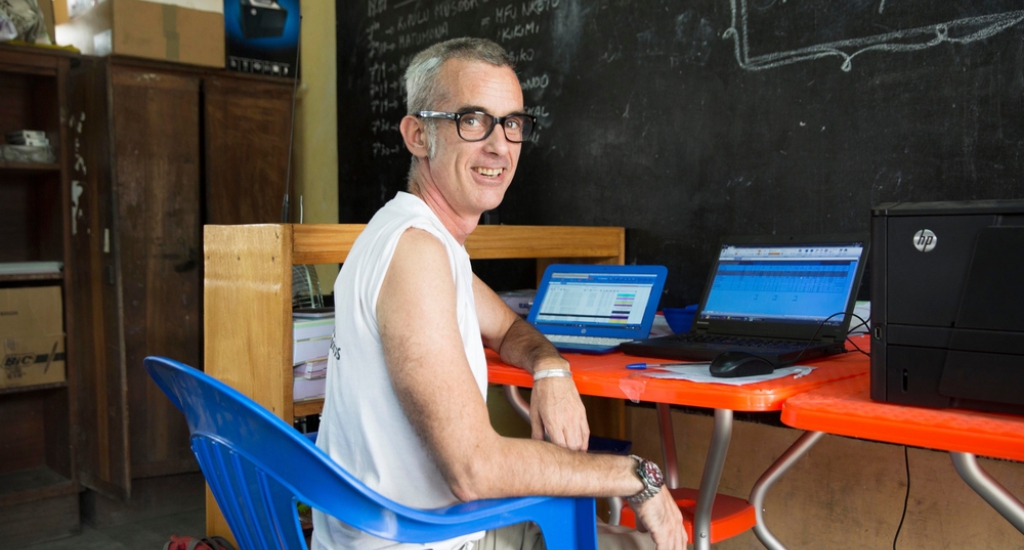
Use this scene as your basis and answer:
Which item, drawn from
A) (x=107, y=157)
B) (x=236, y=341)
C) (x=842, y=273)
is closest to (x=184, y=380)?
(x=236, y=341)

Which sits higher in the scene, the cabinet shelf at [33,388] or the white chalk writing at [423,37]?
the white chalk writing at [423,37]

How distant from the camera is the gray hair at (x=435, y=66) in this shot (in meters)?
1.40

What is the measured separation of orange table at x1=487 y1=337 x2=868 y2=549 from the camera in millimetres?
1396

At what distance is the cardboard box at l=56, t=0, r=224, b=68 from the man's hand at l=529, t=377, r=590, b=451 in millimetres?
2537

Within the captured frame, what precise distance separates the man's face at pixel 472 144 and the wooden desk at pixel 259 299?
0.55 metres

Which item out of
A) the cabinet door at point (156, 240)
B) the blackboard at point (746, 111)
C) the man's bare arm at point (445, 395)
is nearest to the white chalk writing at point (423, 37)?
the blackboard at point (746, 111)

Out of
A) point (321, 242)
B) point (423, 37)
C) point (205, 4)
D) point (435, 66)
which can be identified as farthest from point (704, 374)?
point (205, 4)

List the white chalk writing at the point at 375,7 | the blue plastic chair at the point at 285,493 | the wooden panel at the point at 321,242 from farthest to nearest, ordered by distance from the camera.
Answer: the white chalk writing at the point at 375,7
the wooden panel at the point at 321,242
the blue plastic chair at the point at 285,493

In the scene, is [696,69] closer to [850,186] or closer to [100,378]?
[850,186]

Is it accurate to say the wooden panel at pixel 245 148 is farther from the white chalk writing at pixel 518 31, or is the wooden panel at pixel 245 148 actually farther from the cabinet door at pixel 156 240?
the white chalk writing at pixel 518 31

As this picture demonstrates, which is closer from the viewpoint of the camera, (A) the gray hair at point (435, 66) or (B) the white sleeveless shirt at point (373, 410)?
(B) the white sleeveless shirt at point (373, 410)

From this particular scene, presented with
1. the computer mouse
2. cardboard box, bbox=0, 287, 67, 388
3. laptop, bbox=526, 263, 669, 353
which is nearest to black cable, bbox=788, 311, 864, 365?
the computer mouse

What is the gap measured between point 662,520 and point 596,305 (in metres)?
0.88

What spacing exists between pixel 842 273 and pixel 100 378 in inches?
113
